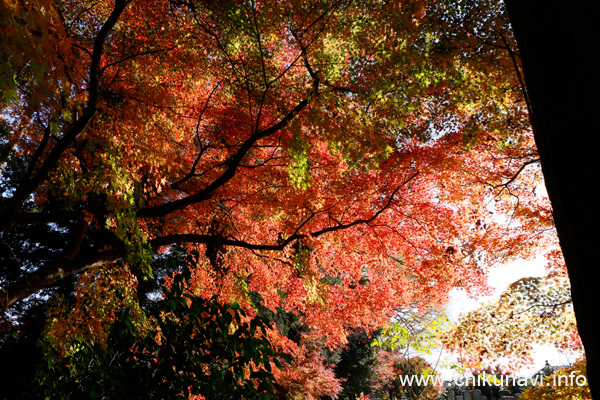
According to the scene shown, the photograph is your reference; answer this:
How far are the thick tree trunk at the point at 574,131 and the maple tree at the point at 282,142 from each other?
2.39 meters

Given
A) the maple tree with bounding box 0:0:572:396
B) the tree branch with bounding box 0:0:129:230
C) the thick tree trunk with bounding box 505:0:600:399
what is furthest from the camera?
the maple tree with bounding box 0:0:572:396

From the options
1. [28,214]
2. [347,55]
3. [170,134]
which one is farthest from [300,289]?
[28,214]

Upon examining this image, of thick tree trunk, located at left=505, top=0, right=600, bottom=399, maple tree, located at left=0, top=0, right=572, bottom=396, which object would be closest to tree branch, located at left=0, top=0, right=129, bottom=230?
maple tree, located at left=0, top=0, right=572, bottom=396

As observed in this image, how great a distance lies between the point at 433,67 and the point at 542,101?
4.34 meters

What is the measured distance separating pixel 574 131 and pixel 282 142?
219 inches

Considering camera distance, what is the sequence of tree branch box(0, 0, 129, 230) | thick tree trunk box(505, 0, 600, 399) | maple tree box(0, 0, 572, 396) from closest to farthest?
thick tree trunk box(505, 0, 600, 399), tree branch box(0, 0, 129, 230), maple tree box(0, 0, 572, 396)

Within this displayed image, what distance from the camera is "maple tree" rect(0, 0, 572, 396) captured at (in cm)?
479

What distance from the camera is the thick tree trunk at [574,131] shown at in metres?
1.06

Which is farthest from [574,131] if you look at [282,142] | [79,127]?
[282,142]

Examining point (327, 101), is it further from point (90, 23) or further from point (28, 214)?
point (90, 23)

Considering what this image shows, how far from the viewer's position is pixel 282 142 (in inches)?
256

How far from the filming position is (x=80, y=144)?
7488 mm

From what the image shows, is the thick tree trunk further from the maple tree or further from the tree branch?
the tree branch

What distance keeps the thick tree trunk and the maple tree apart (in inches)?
94.0
